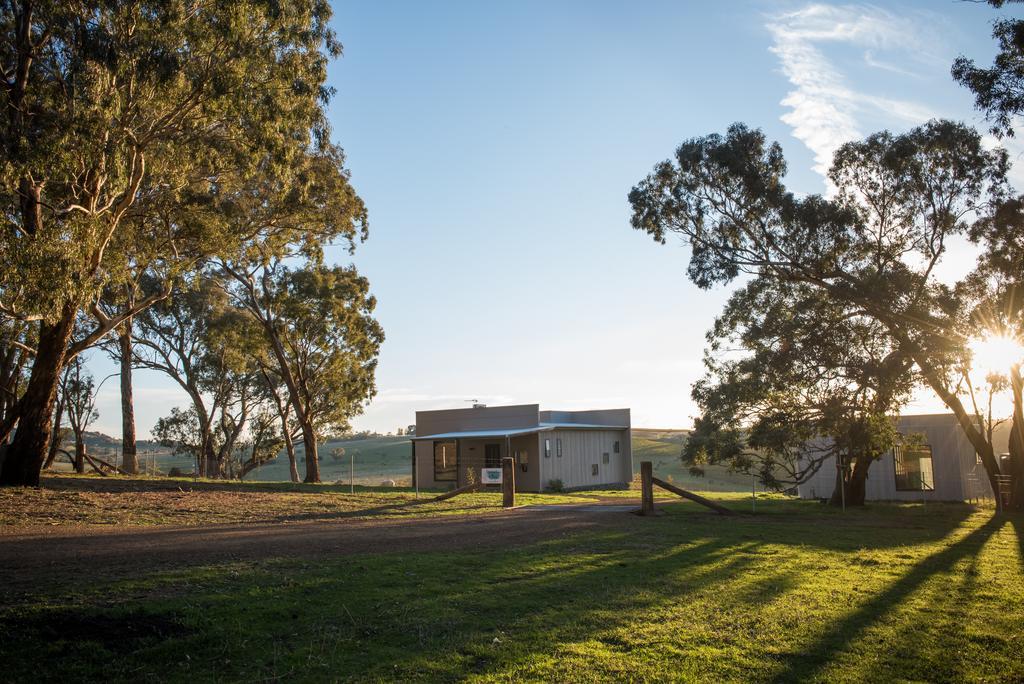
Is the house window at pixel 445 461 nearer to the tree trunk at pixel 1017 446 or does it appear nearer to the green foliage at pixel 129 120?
the green foliage at pixel 129 120

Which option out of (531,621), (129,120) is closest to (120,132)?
(129,120)

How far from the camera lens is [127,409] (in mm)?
34688

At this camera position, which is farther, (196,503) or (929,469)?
(929,469)

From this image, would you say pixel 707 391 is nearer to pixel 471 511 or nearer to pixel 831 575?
pixel 471 511

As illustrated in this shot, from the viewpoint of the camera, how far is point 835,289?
20.8m

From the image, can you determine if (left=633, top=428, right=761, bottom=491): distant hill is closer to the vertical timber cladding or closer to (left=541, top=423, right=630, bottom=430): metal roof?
the vertical timber cladding

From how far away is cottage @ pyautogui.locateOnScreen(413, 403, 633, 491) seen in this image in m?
35.2

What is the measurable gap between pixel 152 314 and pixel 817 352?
111ft

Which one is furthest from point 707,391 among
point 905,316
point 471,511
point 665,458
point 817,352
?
point 665,458

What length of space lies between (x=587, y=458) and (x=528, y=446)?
3947 millimetres

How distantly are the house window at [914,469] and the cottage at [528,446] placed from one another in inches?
554

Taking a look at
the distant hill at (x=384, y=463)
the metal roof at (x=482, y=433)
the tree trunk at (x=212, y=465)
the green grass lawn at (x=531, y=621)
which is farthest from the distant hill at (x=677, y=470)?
the green grass lawn at (x=531, y=621)

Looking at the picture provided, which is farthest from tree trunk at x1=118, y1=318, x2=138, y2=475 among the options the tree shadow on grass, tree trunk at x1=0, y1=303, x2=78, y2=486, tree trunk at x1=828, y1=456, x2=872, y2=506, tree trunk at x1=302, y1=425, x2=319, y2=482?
the tree shadow on grass

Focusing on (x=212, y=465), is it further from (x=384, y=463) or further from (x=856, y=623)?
(x=856, y=623)
